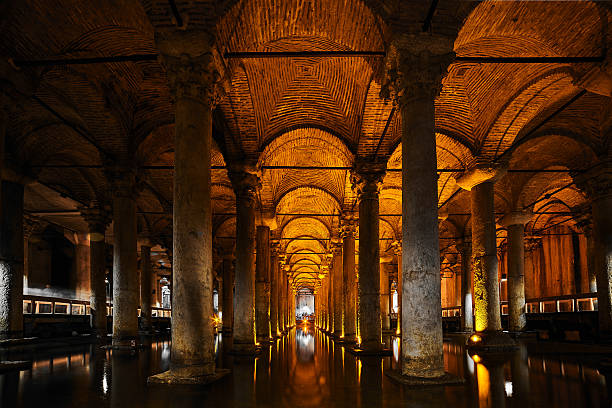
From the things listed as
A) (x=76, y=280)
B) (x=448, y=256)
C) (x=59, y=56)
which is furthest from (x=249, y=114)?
(x=448, y=256)

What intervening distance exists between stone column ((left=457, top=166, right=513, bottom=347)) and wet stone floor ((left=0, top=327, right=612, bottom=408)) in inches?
142

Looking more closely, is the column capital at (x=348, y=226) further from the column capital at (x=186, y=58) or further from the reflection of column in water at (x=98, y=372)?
the column capital at (x=186, y=58)

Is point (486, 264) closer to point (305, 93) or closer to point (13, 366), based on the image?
point (305, 93)

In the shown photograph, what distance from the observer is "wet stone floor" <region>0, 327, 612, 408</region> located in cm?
661

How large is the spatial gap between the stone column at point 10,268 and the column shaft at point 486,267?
44.4 feet

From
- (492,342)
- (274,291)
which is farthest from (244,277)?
(274,291)

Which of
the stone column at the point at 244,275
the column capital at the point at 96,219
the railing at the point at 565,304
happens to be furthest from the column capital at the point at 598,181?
the column capital at the point at 96,219

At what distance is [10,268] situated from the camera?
14859 mm

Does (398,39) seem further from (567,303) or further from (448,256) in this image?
(448,256)

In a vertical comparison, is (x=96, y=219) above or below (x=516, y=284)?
above

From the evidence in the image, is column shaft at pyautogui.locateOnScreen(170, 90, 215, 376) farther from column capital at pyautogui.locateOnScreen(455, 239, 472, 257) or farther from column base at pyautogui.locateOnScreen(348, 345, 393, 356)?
column capital at pyautogui.locateOnScreen(455, 239, 472, 257)

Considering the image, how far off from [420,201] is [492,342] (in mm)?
8728

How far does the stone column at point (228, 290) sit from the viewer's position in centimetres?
3064

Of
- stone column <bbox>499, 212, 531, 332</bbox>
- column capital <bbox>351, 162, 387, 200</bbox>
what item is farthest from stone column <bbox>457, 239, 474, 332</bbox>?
column capital <bbox>351, 162, 387, 200</bbox>
